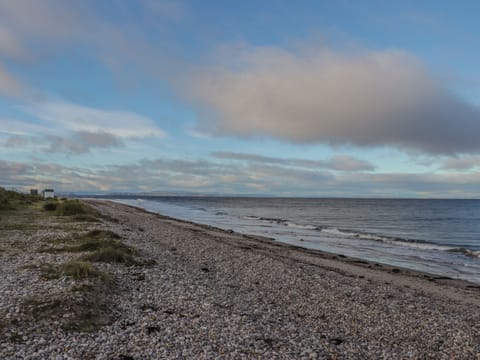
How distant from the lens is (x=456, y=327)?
10219mm

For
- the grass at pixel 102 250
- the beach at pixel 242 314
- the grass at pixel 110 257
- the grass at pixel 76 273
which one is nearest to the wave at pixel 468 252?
the beach at pixel 242 314

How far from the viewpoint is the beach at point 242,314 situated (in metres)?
7.14

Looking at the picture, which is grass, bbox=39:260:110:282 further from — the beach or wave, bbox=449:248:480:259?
wave, bbox=449:248:480:259

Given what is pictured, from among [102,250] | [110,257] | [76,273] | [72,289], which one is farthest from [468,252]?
[72,289]

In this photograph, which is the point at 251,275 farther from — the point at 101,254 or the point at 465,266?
the point at 465,266

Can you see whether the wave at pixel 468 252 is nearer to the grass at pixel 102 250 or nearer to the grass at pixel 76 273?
the grass at pixel 102 250

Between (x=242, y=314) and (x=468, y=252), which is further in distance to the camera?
(x=468, y=252)

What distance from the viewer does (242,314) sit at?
9492mm

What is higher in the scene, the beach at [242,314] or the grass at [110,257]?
the grass at [110,257]

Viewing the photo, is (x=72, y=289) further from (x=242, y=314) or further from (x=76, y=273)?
(x=242, y=314)

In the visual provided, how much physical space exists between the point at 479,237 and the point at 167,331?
38.7 meters

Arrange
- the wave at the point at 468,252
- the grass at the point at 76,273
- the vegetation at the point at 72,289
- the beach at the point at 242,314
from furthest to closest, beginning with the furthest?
the wave at the point at 468,252, the grass at the point at 76,273, the vegetation at the point at 72,289, the beach at the point at 242,314

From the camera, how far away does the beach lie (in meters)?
7.14

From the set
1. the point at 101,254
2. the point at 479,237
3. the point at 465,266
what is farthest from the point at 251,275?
the point at 479,237
